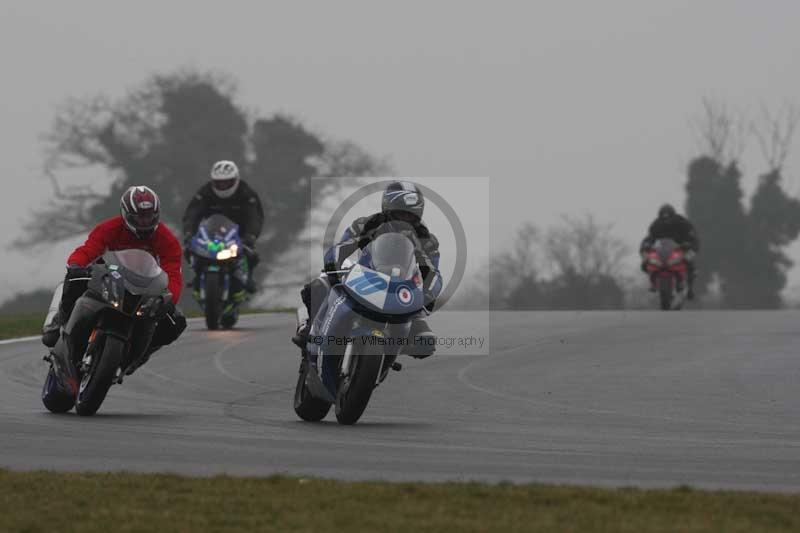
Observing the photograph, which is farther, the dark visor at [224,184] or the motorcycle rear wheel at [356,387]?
the dark visor at [224,184]

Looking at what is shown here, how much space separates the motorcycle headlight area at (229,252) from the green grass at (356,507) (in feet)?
46.1

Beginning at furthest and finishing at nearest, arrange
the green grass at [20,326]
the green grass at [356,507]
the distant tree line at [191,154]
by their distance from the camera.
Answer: the distant tree line at [191,154] < the green grass at [20,326] < the green grass at [356,507]

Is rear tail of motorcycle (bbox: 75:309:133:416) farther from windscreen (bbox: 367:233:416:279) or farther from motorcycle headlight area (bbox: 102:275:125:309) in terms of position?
windscreen (bbox: 367:233:416:279)

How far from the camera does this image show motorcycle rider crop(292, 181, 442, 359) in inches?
503

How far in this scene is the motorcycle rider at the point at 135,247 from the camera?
13.7 metres

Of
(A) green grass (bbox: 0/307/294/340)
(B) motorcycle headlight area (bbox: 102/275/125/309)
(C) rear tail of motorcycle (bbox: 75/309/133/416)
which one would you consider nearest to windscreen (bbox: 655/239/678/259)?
(A) green grass (bbox: 0/307/294/340)

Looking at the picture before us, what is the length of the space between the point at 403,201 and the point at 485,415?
2.39 m

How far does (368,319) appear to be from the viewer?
1242 cm

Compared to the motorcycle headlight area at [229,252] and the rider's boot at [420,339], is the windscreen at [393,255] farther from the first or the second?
the motorcycle headlight area at [229,252]

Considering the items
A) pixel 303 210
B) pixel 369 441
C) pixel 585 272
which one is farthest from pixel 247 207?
pixel 585 272

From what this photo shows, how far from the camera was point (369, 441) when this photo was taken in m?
11.8

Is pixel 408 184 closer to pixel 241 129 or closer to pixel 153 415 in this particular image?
pixel 153 415

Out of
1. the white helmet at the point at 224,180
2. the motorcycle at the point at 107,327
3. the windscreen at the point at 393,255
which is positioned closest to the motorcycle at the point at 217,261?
the white helmet at the point at 224,180

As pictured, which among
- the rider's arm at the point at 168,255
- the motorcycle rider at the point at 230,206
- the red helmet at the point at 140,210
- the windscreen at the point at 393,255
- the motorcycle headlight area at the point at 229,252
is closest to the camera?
the windscreen at the point at 393,255
